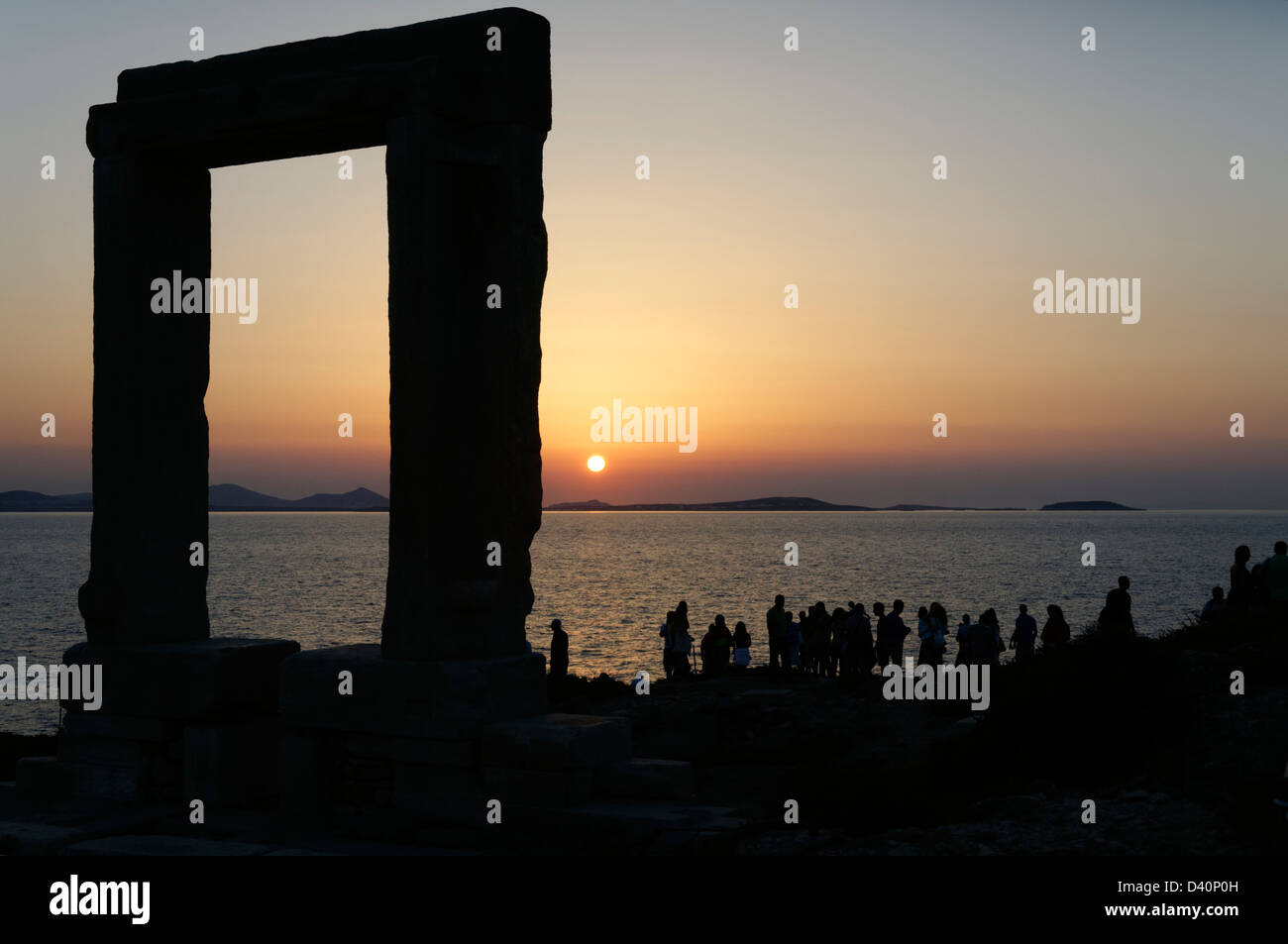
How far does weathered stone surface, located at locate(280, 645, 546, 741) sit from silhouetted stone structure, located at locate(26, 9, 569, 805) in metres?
0.02

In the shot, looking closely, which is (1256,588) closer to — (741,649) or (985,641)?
(985,641)

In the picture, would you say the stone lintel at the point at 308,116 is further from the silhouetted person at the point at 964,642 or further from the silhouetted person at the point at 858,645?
the silhouetted person at the point at 858,645

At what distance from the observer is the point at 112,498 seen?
37.1 feet

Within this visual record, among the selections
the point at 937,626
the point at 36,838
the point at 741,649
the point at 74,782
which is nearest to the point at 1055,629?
the point at 937,626

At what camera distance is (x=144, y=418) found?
1136 cm

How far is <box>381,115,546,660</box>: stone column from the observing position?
9.95 meters

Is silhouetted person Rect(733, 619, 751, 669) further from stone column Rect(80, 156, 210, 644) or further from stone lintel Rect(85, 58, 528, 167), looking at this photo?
stone lintel Rect(85, 58, 528, 167)

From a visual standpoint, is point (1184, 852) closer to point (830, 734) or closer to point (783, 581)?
point (830, 734)

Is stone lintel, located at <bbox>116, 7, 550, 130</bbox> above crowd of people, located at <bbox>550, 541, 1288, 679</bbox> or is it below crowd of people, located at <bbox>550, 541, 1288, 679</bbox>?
above

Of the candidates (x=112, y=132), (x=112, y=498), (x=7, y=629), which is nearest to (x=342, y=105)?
(x=112, y=132)

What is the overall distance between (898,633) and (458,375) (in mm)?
14485

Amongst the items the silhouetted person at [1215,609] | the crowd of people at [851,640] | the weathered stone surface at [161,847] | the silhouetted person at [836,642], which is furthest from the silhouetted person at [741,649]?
the weathered stone surface at [161,847]

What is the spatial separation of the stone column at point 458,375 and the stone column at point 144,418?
8.41 feet

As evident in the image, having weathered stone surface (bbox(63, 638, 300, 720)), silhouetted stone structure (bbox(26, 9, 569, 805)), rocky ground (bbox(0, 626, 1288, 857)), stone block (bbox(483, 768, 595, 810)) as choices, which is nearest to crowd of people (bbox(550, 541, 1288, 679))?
rocky ground (bbox(0, 626, 1288, 857))
